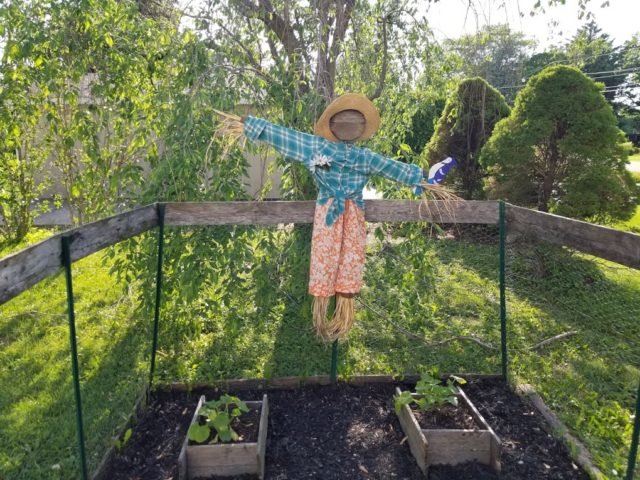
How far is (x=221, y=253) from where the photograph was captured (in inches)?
112

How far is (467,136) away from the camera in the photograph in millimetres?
6352

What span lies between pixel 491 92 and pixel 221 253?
5158 millimetres

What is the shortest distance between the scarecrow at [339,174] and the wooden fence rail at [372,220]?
0.30m

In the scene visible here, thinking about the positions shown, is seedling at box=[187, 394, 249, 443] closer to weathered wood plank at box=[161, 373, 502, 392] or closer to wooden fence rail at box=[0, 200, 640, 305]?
weathered wood plank at box=[161, 373, 502, 392]

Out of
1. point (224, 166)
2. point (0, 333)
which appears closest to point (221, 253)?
point (224, 166)

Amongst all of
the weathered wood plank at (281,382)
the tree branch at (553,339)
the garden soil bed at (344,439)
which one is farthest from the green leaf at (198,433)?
the tree branch at (553,339)

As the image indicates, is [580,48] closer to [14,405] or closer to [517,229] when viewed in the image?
[517,229]

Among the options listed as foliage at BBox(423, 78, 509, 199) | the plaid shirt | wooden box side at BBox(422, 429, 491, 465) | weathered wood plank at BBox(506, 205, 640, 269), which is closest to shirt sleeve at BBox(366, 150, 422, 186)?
the plaid shirt

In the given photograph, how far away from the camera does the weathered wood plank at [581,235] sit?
187cm

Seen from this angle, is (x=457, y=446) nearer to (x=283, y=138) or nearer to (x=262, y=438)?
(x=262, y=438)

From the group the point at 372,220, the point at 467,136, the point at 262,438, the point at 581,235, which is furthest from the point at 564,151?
the point at 262,438

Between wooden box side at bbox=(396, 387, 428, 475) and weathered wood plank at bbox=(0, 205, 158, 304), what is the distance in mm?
1778

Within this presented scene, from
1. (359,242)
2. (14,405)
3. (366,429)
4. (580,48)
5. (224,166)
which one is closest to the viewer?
(359,242)

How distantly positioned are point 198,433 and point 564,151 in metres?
4.67
